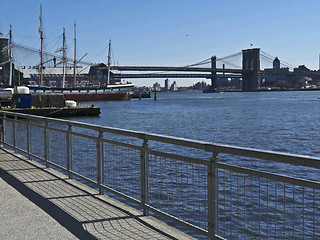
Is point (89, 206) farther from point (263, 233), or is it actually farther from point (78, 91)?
point (78, 91)

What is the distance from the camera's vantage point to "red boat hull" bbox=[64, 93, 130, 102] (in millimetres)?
86588

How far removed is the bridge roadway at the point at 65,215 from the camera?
167 inches

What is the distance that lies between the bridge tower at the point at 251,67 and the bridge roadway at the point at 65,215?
14125 cm

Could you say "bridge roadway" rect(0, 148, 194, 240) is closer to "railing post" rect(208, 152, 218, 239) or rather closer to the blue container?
"railing post" rect(208, 152, 218, 239)

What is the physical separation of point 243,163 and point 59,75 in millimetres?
136651

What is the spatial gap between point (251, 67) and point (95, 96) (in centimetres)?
7974

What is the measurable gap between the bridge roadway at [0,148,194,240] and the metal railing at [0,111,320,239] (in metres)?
0.20

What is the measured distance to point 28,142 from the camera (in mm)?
8891

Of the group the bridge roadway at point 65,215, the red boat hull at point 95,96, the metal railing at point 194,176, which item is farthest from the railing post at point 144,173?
the red boat hull at point 95,96

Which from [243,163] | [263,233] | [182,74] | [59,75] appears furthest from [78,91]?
[263,233]

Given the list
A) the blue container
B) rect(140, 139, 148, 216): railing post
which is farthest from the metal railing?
the blue container

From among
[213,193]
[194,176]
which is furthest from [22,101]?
[213,193]

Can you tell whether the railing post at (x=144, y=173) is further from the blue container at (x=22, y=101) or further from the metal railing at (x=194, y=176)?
the blue container at (x=22, y=101)

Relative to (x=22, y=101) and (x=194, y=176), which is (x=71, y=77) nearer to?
(x=22, y=101)
